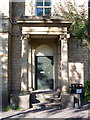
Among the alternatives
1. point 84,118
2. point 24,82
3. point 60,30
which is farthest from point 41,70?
point 84,118

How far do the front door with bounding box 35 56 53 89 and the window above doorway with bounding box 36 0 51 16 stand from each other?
9.81ft

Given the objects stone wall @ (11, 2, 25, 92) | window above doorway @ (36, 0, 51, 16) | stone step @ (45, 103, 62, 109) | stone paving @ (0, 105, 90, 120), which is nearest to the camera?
stone paving @ (0, 105, 90, 120)

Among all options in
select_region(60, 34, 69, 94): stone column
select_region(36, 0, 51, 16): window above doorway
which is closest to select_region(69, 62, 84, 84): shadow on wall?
select_region(60, 34, 69, 94): stone column

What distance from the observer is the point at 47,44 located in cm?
1048

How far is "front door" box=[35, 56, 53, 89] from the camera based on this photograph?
10500 mm

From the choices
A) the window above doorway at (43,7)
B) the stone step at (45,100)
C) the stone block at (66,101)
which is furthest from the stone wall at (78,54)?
the stone block at (66,101)

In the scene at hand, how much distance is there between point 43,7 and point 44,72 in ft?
14.5

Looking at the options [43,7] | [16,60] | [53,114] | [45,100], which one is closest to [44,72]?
[16,60]

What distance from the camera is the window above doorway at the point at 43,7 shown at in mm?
10562

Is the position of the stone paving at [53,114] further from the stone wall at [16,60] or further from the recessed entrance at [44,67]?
the recessed entrance at [44,67]

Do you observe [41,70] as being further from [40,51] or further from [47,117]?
[47,117]

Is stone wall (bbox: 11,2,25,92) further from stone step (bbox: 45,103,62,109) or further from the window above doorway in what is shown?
stone step (bbox: 45,103,62,109)

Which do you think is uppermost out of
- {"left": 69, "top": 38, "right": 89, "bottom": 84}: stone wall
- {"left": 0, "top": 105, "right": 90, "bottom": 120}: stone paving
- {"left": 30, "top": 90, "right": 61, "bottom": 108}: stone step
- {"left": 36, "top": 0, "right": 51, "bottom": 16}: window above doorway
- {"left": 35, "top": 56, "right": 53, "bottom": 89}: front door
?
{"left": 36, "top": 0, "right": 51, "bottom": 16}: window above doorway

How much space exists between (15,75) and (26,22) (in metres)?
3.92
